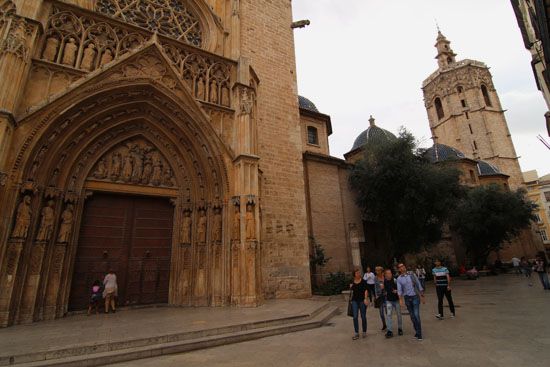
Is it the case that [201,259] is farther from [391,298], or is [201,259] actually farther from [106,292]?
[391,298]

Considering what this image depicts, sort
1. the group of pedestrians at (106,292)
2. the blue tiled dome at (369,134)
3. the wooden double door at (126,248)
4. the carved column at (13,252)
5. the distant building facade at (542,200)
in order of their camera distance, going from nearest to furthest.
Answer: the carved column at (13,252) → the group of pedestrians at (106,292) → the wooden double door at (126,248) → the blue tiled dome at (369,134) → the distant building facade at (542,200)

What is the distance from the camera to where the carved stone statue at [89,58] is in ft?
28.8

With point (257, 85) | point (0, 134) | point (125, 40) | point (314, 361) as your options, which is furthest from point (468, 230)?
point (0, 134)

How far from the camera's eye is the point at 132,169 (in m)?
9.88

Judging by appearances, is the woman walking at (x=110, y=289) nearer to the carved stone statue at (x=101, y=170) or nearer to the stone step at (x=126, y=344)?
the carved stone statue at (x=101, y=170)

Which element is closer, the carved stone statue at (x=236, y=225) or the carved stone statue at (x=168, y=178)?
the carved stone statue at (x=236, y=225)

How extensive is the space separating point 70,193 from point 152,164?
263cm

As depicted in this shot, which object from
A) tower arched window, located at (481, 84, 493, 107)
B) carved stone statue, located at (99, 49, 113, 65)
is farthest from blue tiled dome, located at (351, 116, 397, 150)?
tower arched window, located at (481, 84, 493, 107)

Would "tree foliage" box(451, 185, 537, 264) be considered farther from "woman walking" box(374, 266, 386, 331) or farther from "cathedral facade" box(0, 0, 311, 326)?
"woman walking" box(374, 266, 386, 331)

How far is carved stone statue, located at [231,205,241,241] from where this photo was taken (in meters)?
9.34

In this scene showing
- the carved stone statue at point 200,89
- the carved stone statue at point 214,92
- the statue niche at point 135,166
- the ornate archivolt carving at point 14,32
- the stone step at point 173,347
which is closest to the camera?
the stone step at point 173,347

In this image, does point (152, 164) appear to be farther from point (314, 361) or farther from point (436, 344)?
point (436, 344)

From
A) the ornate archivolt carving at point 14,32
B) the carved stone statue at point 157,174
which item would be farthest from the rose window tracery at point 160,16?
the carved stone statue at point 157,174

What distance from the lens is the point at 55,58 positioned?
333 inches
